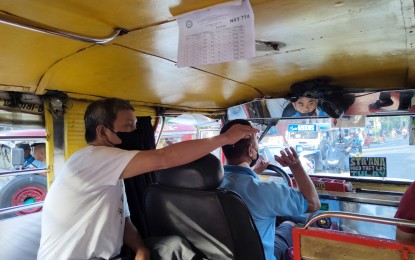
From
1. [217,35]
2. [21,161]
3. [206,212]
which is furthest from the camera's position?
[21,161]

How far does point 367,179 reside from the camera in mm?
3070

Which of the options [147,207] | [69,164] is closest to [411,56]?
[147,207]

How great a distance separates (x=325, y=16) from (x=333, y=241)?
1.05 metres

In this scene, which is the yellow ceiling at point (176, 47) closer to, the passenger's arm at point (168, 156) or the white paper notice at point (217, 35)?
the white paper notice at point (217, 35)

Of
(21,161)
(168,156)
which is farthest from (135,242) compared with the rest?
(21,161)

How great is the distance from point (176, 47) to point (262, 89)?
1694mm

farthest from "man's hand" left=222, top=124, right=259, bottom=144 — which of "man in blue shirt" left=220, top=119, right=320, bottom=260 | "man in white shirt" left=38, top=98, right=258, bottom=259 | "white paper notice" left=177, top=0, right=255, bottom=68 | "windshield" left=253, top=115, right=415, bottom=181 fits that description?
"windshield" left=253, top=115, right=415, bottom=181

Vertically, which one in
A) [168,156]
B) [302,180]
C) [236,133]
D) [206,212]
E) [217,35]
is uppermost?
[217,35]

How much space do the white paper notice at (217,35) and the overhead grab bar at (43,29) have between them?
366mm

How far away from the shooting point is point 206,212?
1760mm

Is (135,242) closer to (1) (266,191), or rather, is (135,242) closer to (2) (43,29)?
(1) (266,191)

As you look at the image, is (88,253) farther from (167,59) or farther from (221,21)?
(221,21)

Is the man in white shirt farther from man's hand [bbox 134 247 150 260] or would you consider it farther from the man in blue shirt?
the man in blue shirt

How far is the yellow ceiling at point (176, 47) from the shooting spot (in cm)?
116
